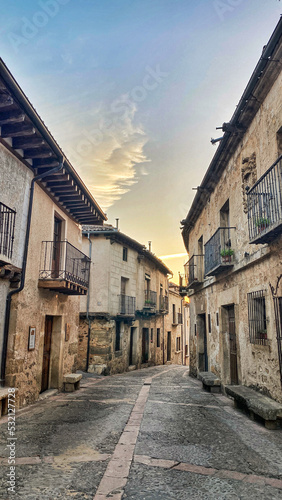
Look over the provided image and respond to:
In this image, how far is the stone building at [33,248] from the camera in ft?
20.5

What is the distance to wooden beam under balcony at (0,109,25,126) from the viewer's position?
5.81 m

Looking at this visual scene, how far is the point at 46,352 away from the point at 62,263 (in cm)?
233

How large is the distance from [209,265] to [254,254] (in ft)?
10.2

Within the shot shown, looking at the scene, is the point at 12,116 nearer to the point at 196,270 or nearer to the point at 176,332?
the point at 196,270

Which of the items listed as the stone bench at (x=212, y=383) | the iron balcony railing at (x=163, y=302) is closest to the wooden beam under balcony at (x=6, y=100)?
the stone bench at (x=212, y=383)

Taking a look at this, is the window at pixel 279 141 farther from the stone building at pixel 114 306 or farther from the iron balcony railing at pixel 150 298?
the iron balcony railing at pixel 150 298

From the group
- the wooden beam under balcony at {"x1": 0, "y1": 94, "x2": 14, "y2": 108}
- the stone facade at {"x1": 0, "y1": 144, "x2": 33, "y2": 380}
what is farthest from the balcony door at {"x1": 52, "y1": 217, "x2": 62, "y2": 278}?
the wooden beam under balcony at {"x1": 0, "y1": 94, "x2": 14, "y2": 108}

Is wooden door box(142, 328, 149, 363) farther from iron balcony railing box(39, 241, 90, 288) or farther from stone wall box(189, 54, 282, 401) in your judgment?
iron balcony railing box(39, 241, 90, 288)

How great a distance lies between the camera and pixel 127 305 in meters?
17.8

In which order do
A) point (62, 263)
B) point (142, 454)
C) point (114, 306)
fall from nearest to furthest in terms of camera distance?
point (142, 454), point (62, 263), point (114, 306)

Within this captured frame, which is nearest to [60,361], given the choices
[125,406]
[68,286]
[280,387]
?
[68,286]

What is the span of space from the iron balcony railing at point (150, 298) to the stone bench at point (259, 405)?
14.3 m

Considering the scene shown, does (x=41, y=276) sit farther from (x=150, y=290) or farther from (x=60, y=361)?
(x=150, y=290)

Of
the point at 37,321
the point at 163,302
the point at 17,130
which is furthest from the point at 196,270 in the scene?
the point at 163,302
